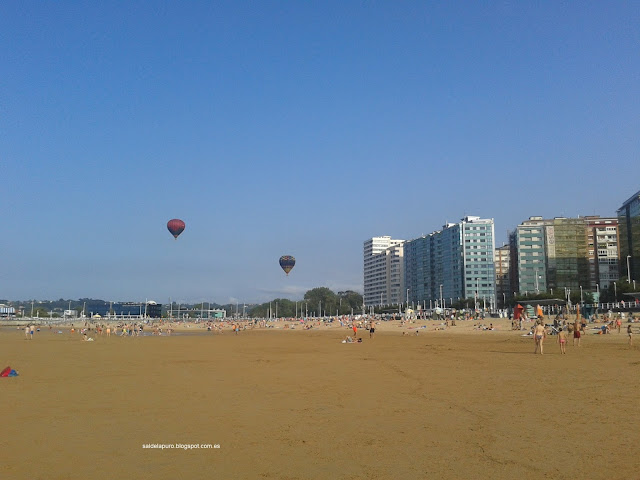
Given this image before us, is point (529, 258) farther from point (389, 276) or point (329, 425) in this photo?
point (329, 425)

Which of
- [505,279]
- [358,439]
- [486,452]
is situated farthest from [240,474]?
[505,279]

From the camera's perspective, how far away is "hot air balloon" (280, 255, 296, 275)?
9888 cm

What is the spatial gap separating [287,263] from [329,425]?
90600mm

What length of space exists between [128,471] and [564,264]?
5108 inches

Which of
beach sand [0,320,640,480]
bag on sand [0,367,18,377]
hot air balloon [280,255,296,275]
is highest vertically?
hot air balloon [280,255,296,275]

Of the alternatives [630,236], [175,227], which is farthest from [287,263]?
[630,236]

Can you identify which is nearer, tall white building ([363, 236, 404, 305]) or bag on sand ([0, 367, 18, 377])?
bag on sand ([0, 367, 18, 377])

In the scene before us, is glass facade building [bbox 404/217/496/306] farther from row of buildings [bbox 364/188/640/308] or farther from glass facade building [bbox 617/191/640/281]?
glass facade building [bbox 617/191/640/281]

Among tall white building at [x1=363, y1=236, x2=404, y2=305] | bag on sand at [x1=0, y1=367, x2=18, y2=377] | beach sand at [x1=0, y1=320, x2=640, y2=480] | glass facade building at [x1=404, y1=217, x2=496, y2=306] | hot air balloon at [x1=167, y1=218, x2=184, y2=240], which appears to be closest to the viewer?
beach sand at [x1=0, y1=320, x2=640, y2=480]

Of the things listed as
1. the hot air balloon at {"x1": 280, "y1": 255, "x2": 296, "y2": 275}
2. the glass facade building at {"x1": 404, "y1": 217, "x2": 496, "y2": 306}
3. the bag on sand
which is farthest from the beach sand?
the glass facade building at {"x1": 404, "y1": 217, "x2": 496, "y2": 306}

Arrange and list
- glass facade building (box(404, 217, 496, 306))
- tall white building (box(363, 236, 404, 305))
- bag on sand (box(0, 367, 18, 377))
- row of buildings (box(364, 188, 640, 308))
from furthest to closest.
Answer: tall white building (box(363, 236, 404, 305)) < glass facade building (box(404, 217, 496, 306)) < row of buildings (box(364, 188, 640, 308)) < bag on sand (box(0, 367, 18, 377))

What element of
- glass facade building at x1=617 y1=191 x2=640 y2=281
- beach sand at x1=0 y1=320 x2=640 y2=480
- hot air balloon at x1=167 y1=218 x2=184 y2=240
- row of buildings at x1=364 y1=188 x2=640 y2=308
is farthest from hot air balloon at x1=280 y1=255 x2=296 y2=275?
beach sand at x1=0 y1=320 x2=640 y2=480

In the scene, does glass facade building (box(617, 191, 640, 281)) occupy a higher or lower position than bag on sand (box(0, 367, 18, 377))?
higher

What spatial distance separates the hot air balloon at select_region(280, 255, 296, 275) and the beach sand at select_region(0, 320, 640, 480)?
8227 centimetres
